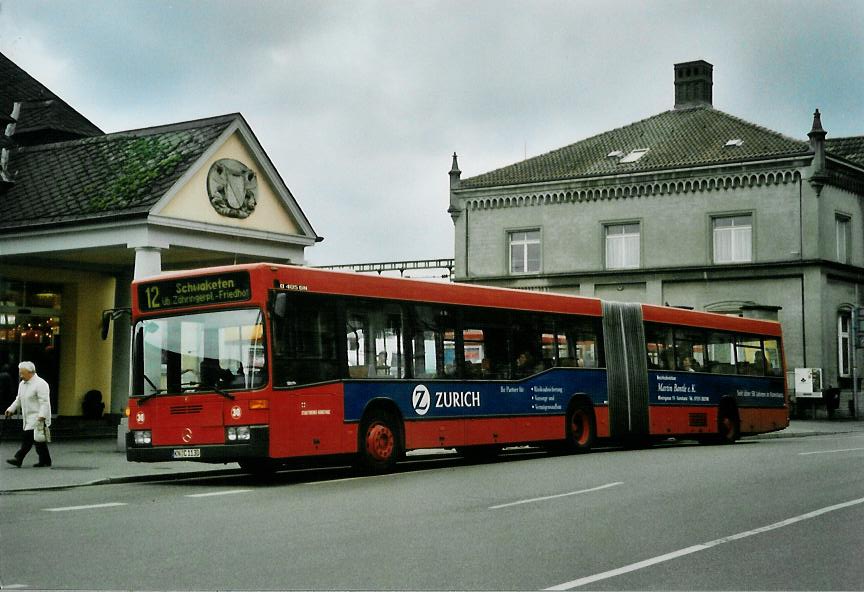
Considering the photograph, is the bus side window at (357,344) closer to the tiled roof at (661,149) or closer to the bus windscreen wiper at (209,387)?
the bus windscreen wiper at (209,387)

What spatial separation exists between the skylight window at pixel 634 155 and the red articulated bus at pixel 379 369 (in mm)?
24356

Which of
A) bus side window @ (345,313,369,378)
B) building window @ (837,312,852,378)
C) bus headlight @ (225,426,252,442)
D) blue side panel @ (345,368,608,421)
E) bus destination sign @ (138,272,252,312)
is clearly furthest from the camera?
building window @ (837,312,852,378)

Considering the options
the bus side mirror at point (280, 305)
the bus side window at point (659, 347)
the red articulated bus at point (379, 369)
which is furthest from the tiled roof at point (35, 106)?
the bus side mirror at point (280, 305)

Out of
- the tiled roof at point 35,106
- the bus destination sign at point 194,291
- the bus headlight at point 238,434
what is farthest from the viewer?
the tiled roof at point 35,106

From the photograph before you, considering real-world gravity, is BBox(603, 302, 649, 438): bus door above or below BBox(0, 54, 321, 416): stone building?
below

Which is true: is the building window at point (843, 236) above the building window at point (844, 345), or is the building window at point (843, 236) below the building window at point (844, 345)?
above

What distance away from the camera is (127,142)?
2792 centimetres

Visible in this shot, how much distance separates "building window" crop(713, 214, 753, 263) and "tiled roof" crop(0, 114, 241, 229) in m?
26.0

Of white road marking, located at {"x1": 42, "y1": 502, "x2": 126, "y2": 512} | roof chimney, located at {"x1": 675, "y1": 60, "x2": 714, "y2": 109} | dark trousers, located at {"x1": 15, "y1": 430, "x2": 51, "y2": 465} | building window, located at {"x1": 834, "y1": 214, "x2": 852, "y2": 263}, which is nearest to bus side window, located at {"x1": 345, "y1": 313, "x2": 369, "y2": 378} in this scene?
white road marking, located at {"x1": 42, "y1": 502, "x2": 126, "y2": 512}

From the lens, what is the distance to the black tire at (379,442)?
17.9 meters

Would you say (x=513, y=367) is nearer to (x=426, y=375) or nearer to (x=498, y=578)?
(x=426, y=375)

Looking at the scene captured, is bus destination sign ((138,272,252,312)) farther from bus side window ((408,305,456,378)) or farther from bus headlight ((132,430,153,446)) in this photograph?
bus side window ((408,305,456,378))

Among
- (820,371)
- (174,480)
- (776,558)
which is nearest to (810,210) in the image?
(820,371)

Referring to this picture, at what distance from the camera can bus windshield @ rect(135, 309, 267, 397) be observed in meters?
16.1
